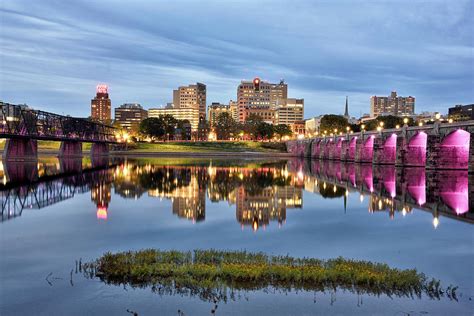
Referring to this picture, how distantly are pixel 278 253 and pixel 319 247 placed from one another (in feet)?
8.93

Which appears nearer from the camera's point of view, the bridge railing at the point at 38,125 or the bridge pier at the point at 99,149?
the bridge railing at the point at 38,125

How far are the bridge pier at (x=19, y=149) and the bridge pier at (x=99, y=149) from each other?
5718cm

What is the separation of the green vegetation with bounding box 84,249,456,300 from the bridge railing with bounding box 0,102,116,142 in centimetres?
7537

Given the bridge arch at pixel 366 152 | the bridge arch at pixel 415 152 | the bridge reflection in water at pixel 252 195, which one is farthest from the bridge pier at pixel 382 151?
the bridge reflection in water at pixel 252 195

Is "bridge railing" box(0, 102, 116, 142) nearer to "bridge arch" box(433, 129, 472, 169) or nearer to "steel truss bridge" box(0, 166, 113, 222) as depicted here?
"steel truss bridge" box(0, 166, 113, 222)

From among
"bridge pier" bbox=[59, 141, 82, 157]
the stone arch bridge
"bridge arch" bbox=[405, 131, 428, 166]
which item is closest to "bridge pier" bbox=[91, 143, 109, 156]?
"bridge pier" bbox=[59, 141, 82, 157]

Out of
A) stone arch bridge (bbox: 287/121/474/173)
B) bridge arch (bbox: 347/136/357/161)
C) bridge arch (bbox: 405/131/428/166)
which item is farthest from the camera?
bridge arch (bbox: 347/136/357/161)

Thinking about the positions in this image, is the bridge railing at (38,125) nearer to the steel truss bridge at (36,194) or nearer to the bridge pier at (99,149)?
the bridge pier at (99,149)

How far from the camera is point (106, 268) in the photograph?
16.8 meters

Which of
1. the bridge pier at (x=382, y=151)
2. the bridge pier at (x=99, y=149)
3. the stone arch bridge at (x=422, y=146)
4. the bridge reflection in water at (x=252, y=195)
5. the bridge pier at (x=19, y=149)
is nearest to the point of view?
the bridge reflection in water at (x=252, y=195)

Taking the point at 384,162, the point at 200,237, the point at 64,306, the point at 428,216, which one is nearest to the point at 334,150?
the point at 384,162

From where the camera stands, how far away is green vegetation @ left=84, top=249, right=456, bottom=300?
1511cm

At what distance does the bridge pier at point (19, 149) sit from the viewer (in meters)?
95.8

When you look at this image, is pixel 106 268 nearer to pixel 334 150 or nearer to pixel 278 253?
pixel 278 253
